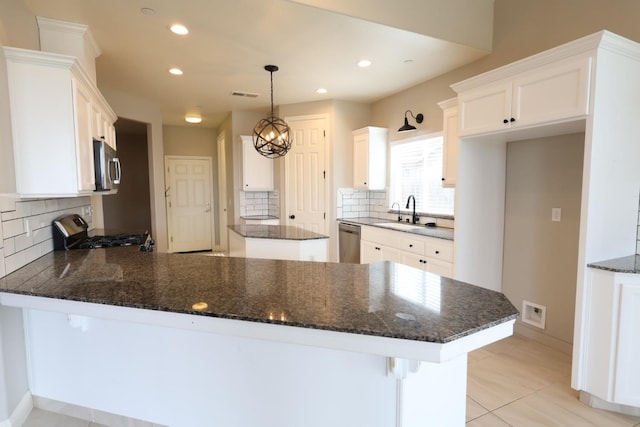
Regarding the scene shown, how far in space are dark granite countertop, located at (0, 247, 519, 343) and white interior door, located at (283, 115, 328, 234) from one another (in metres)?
3.04

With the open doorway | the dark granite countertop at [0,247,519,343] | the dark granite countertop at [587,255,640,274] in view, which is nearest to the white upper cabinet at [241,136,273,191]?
the open doorway

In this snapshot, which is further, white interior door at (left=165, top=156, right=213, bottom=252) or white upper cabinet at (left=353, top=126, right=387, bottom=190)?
white interior door at (left=165, top=156, right=213, bottom=252)

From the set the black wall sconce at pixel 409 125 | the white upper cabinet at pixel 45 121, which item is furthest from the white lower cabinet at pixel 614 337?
the white upper cabinet at pixel 45 121

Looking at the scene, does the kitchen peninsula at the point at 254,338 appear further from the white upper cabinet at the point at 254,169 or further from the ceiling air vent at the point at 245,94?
the white upper cabinet at the point at 254,169

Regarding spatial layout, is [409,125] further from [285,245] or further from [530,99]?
[285,245]

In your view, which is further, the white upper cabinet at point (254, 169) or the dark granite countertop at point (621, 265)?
the white upper cabinet at point (254, 169)

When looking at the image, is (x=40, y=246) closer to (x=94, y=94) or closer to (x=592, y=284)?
(x=94, y=94)

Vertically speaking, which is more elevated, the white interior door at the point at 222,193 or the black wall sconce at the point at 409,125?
the black wall sconce at the point at 409,125

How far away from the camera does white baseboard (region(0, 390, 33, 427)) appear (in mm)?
1687

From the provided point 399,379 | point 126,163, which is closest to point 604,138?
point 399,379

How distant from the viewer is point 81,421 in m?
1.86

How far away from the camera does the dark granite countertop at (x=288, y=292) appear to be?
1.10 meters

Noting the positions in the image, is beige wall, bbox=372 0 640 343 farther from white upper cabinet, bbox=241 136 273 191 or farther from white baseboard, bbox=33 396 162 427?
white upper cabinet, bbox=241 136 273 191

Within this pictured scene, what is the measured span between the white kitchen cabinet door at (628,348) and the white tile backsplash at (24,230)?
136 inches
